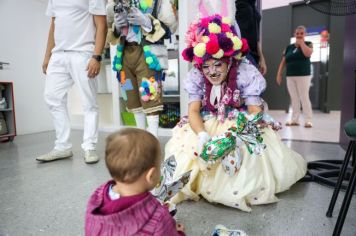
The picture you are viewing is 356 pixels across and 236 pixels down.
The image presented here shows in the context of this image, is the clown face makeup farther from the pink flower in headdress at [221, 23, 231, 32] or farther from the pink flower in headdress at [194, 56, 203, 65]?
the pink flower in headdress at [221, 23, 231, 32]

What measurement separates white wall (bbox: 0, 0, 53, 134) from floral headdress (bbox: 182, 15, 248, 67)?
8.85 feet

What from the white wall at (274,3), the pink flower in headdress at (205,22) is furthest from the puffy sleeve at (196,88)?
the white wall at (274,3)

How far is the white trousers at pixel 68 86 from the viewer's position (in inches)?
Result: 70.0

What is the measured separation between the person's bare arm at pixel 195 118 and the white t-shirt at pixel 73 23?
0.96m

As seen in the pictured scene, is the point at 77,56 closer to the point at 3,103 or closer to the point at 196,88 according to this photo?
the point at 196,88

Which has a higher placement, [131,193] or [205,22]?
[205,22]

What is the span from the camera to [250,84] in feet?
3.97

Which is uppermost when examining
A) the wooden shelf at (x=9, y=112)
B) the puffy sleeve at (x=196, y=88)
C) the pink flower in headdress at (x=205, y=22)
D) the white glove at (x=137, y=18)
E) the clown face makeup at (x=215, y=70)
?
the white glove at (x=137, y=18)

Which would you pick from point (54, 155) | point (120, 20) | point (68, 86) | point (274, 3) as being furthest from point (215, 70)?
point (274, 3)

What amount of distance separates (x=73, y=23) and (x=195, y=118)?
113cm

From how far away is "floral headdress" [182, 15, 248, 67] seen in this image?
3.67 feet

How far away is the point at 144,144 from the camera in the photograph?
0.52m

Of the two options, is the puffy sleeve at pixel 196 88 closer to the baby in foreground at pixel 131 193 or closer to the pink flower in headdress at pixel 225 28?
the pink flower in headdress at pixel 225 28

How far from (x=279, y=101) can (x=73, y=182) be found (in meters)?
5.35
